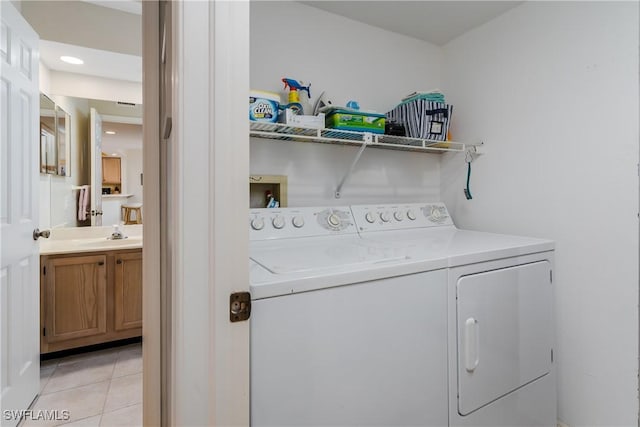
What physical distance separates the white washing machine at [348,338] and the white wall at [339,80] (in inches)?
26.4

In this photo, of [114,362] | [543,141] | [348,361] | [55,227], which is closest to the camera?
[348,361]

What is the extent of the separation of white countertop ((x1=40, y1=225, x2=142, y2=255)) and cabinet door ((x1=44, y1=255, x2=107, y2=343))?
73mm

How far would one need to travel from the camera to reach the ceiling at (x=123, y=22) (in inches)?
72.8

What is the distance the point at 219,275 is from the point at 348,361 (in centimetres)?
49

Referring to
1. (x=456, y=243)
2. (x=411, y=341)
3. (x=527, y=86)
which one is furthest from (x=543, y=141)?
(x=411, y=341)

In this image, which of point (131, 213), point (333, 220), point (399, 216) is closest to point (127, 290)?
point (131, 213)

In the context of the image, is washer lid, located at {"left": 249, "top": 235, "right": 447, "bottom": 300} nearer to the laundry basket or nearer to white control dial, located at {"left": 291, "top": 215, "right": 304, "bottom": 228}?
white control dial, located at {"left": 291, "top": 215, "right": 304, "bottom": 228}

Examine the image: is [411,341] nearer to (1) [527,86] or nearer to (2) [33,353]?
(1) [527,86]

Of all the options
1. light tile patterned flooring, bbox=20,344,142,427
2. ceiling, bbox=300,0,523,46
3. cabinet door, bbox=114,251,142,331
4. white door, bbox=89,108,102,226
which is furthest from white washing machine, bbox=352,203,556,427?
white door, bbox=89,108,102,226

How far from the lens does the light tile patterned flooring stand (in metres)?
1.80

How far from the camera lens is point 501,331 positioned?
132 cm

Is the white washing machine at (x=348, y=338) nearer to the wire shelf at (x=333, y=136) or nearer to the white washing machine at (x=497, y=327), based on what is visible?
the white washing machine at (x=497, y=327)

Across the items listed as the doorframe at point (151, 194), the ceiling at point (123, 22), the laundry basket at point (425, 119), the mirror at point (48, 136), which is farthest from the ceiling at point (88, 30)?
the laundry basket at point (425, 119)

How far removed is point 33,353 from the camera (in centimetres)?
187
